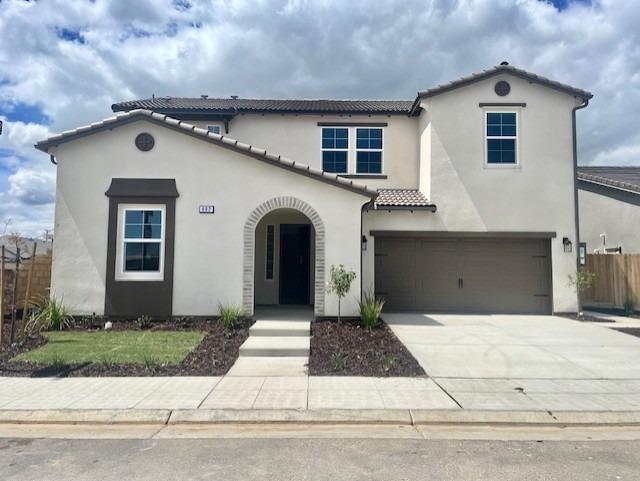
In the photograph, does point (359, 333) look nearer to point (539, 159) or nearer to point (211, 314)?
point (211, 314)

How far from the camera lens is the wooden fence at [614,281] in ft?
48.0

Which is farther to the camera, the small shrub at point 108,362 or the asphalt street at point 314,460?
the small shrub at point 108,362

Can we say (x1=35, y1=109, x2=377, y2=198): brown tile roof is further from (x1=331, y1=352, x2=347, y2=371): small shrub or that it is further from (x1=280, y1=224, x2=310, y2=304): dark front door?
(x1=331, y1=352, x2=347, y2=371): small shrub

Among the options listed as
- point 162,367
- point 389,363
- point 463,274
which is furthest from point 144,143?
point 463,274

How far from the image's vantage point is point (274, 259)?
1447 cm

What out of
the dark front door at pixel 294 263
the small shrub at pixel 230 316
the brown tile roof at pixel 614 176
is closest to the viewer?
the small shrub at pixel 230 316

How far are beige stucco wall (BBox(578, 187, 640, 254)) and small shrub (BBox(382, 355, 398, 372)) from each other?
13.6 m

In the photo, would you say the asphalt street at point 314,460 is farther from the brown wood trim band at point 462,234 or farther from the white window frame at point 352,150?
the white window frame at point 352,150

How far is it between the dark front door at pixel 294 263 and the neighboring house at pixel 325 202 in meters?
0.05

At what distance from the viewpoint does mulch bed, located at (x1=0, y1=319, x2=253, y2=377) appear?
7.03 metres

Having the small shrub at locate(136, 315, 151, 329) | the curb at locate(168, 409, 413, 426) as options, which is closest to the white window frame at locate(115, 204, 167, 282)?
the small shrub at locate(136, 315, 151, 329)

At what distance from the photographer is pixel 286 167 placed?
11.2 meters

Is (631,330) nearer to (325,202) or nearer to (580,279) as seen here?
(580,279)

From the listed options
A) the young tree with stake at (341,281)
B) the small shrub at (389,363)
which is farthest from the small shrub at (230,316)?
the small shrub at (389,363)
